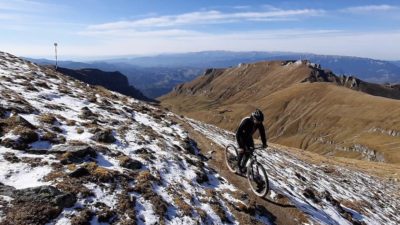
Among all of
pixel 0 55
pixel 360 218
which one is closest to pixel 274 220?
pixel 360 218

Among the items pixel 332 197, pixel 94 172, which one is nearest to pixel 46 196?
pixel 94 172

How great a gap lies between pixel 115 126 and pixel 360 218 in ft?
54.7

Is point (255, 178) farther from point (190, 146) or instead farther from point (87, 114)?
point (87, 114)

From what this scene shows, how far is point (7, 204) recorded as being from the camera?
13.0 meters

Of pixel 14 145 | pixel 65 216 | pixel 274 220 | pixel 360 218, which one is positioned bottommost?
pixel 360 218

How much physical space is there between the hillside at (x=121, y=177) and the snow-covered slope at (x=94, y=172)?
5 centimetres

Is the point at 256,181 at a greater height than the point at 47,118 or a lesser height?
lesser

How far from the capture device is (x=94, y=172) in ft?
54.5

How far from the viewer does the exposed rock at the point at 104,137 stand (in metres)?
21.2

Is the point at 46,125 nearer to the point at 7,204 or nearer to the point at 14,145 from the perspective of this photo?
the point at 14,145

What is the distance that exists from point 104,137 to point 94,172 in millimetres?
4956

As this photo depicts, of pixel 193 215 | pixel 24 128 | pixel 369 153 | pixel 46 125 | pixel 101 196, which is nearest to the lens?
pixel 101 196

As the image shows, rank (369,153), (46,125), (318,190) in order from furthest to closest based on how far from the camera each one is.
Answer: (369,153) → (318,190) → (46,125)

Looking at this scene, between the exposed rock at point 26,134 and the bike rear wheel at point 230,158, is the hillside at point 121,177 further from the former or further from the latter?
the bike rear wheel at point 230,158
